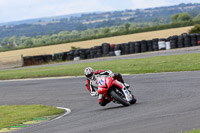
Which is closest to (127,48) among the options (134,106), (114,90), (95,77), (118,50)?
(118,50)

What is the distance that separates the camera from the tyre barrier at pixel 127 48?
3412cm

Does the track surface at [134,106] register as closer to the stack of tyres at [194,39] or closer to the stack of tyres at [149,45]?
the stack of tyres at [194,39]

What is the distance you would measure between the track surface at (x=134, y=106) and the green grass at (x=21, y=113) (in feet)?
2.80

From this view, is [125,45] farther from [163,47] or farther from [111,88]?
[111,88]

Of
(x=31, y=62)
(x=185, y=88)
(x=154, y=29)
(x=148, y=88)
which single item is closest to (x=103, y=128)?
(x=185, y=88)

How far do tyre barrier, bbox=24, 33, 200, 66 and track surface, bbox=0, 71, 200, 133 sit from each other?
15.2 meters

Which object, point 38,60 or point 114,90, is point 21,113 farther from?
point 38,60

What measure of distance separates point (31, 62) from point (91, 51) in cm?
673

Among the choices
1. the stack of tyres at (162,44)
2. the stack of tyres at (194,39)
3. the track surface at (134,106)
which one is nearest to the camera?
the track surface at (134,106)

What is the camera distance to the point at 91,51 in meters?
39.3

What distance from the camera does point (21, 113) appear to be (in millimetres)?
13672

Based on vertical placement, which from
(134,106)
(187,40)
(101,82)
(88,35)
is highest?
(101,82)

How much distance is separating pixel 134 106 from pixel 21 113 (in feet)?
13.3

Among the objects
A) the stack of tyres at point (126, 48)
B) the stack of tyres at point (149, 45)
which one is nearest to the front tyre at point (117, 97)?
the stack of tyres at point (149, 45)
